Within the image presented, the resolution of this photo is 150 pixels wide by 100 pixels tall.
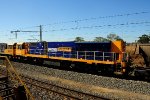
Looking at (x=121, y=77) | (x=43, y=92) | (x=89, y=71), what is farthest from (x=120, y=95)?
(x=89, y=71)

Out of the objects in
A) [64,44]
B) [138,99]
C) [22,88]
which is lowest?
[138,99]

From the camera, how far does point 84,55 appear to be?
24.4 meters

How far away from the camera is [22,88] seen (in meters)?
8.75

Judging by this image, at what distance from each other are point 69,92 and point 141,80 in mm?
7166

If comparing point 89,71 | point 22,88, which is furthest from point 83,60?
point 22,88

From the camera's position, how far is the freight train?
21531mm

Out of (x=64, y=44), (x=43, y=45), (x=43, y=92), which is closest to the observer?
(x=43, y=92)

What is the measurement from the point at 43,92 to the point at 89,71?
9558 millimetres

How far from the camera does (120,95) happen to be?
14336 millimetres

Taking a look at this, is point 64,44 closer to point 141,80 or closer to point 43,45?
point 43,45

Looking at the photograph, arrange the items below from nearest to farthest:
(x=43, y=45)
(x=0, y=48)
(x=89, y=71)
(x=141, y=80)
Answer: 1. (x=141, y=80)
2. (x=89, y=71)
3. (x=43, y=45)
4. (x=0, y=48)

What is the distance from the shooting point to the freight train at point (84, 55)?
70.6ft

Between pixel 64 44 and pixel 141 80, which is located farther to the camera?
pixel 64 44

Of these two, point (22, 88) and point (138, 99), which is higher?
point (22, 88)
